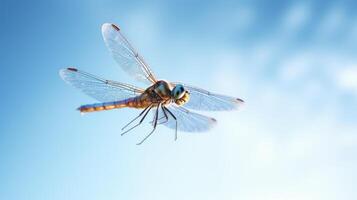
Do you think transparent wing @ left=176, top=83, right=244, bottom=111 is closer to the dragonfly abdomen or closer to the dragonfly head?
the dragonfly head

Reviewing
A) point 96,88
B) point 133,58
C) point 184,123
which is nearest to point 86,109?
point 96,88

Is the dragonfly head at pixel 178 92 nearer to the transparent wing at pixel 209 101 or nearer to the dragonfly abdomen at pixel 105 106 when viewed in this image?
the transparent wing at pixel 209 101

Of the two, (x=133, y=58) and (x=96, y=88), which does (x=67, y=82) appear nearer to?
(x=96, y=88)

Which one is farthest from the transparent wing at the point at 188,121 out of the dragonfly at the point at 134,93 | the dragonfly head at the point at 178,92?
the dragonfly head at the point at 178,92

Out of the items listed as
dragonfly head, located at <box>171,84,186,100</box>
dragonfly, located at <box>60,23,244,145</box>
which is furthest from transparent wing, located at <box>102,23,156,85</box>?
dragonfly head, located at <box>171,84,186,100</box>

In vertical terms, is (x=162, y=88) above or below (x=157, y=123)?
above

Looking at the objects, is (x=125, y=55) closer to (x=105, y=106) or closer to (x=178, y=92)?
(x=105, y=106)
